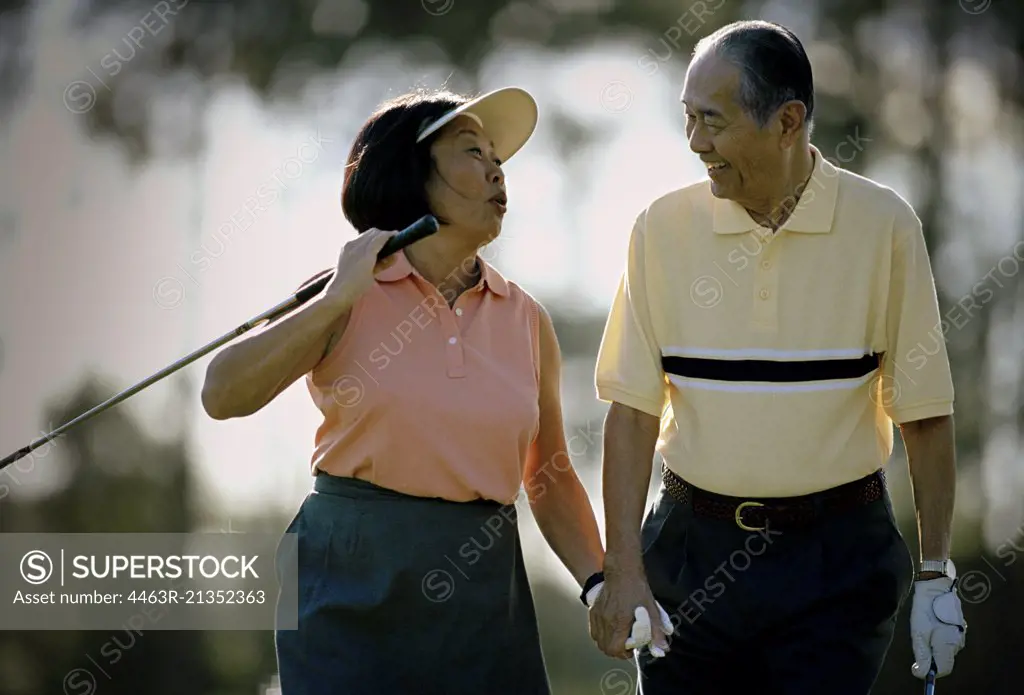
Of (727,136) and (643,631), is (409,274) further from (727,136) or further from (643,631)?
(643,631)

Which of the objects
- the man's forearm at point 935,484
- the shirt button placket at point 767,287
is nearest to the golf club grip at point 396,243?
the shirt button placket at point 767,287

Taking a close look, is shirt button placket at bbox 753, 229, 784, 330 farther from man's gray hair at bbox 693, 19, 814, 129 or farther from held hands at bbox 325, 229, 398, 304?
held hands at bbox 325, 229, 398, 304

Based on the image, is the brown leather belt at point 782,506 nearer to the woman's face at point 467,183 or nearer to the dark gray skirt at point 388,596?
the dark gray skirt at point 388,596

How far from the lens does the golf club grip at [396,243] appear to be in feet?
10.7

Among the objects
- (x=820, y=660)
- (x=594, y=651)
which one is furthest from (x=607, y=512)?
(x=594, y=651)

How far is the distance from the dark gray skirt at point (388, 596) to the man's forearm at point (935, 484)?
2.98 feet

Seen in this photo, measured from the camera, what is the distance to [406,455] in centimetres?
329

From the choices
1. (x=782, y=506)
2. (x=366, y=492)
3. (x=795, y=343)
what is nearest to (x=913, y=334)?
(x=795, y=343)

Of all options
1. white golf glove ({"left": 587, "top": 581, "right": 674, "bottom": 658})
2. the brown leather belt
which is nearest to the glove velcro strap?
the brown leather belt

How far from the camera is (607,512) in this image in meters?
3.41

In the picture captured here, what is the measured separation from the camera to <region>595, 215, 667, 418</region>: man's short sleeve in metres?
3.42

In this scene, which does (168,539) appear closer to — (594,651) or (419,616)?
(594,651)

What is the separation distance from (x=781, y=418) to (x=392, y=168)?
1.02 meters

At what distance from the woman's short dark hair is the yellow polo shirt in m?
0.58
